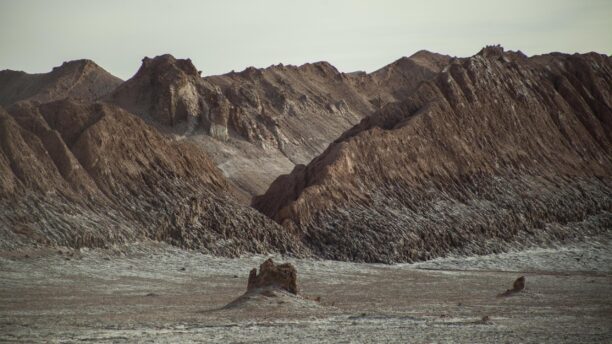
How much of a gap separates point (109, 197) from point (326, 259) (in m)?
11.9

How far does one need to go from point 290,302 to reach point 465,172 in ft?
125

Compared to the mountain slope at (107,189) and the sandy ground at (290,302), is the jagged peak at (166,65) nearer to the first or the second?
the mountain slope at (107,189)

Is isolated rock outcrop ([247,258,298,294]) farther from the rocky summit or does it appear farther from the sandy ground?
the rocky summit

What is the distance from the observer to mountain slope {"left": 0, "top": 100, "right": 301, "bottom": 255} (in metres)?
44.0

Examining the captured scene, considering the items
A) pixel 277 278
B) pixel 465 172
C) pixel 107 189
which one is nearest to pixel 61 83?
pixel 465 172

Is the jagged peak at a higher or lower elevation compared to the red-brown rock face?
higher

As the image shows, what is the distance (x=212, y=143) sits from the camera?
89000 mm

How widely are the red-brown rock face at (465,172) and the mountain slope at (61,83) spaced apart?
53736 millimetres

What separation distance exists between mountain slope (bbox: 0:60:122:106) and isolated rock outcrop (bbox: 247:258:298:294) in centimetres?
8570

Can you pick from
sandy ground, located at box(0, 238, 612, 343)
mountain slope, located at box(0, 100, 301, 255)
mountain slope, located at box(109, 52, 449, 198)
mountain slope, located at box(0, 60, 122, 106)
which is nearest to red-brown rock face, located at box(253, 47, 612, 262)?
sandy ground, located at box(0, 238, 612, 343)

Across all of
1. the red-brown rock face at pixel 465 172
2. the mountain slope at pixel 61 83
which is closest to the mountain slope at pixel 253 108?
the mountain slope at pixel 61 83

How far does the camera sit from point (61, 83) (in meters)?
117

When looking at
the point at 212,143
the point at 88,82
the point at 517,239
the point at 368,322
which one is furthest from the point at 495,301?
the point at 88,82

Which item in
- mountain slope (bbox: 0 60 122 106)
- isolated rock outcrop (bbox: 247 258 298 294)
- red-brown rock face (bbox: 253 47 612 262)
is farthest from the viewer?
mountain slope (bbox: 0 60 122 106)
